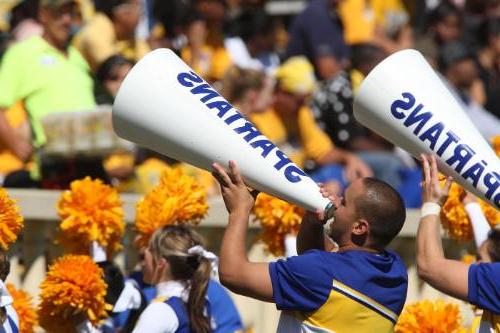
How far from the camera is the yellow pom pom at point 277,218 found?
645 centimetres

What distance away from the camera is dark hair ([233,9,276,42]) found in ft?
36.9

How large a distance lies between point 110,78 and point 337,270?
146 inches

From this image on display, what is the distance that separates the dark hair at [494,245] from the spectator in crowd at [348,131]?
3.01 meters

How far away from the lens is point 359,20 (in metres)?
11.4

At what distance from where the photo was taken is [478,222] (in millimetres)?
6270

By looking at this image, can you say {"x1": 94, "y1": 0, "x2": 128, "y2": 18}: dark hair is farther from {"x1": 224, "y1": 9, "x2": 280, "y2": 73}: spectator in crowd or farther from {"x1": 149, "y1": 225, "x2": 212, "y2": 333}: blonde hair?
{"x1": 149, "y1": 225, "x2": 212, "y2": 333}: blonde hair

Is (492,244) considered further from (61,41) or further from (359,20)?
(359,20)

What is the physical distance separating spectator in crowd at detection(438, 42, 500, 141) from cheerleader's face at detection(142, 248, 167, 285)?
4.30 m

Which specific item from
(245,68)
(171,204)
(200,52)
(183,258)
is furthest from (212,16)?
(183,258)

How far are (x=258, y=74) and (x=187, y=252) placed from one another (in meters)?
3.45

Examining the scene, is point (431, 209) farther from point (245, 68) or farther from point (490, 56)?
point (490, 56)

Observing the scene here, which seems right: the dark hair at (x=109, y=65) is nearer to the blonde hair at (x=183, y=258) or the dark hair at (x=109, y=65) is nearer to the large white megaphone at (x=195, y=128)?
the blonde hair at (x=183, y=258)

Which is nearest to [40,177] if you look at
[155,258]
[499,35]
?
[155,258]

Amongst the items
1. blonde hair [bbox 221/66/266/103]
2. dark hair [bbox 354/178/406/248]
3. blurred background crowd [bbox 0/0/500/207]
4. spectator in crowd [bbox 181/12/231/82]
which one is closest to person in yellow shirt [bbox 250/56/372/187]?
blurred background crowd [bbox 0/0/500/207]
